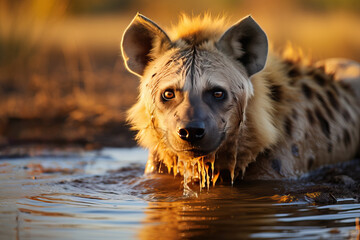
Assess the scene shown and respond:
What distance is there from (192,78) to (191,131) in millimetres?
349

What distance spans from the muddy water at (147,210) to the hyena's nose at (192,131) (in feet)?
1.16

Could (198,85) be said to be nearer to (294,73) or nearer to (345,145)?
(294,73)

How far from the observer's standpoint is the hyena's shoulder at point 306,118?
3.78 m

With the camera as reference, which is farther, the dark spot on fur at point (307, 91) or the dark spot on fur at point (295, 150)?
the dark spot on fur at point (307, 91)

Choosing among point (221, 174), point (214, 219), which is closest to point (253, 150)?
point (221, 174)

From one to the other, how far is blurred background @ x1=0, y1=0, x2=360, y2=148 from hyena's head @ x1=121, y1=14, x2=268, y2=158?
0.47 metres

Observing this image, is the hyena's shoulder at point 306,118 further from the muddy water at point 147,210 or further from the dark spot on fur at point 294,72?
the muddy water at point 147,210

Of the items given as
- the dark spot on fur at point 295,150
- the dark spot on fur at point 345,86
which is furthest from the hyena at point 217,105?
the dark spot on fur at point 345,86

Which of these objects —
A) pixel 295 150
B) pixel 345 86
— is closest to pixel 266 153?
pixel 295 150

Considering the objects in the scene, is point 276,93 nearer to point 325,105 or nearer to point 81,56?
point 325,105

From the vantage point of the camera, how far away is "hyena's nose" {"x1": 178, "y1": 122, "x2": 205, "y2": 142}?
305 cm

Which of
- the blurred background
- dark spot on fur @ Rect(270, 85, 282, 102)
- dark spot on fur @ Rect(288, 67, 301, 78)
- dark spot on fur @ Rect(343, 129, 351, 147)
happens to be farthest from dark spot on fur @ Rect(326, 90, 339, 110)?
the blurred background

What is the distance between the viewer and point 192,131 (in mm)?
3062

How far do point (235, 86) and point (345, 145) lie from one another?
1391 millimetres
